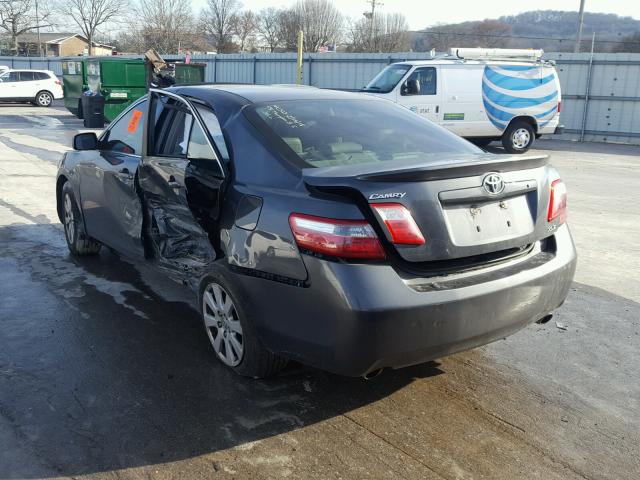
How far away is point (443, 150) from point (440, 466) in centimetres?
183

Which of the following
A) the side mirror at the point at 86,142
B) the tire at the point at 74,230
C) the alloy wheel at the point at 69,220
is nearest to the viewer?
the side mirror at the point at 86,142

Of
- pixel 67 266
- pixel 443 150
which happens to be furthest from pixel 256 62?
pixel 443 150

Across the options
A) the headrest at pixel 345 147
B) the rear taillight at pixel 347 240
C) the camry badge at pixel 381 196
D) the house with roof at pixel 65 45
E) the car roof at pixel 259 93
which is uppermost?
the house with roof at pixel 65 45

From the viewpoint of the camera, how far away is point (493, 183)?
310 centimetres

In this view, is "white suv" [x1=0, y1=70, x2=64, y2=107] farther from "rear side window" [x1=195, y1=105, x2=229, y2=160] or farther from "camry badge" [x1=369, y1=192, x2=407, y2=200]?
→ "camry badge" [x1=369, y1=192, x2=407, y2=200]

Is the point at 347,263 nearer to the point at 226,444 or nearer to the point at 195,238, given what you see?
the point at 226,444

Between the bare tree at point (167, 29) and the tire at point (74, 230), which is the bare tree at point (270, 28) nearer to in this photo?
the bare tree at point (167, 29)

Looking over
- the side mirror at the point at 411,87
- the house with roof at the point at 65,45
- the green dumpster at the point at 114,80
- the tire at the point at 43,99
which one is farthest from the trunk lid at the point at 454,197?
the house with roof at the point at 65,45

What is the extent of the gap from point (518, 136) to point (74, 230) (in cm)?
1315

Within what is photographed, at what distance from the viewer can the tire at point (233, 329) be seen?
3.31m

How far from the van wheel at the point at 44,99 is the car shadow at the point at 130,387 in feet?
89.4

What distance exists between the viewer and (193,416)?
3201mm

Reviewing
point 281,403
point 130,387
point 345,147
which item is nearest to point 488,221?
point 345,147

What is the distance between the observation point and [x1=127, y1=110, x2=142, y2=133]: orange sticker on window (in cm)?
486
